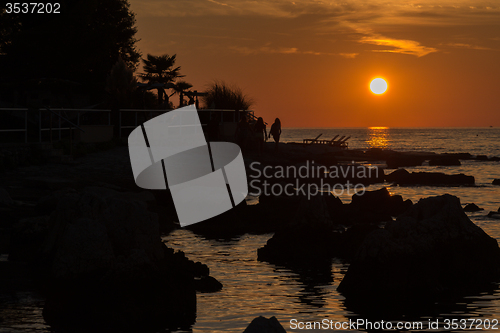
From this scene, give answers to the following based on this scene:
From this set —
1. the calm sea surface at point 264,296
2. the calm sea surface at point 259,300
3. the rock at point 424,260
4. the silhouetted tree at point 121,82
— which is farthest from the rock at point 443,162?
the rock at point 424,260

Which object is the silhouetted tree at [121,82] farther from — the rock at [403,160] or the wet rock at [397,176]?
the rock at [403,160]

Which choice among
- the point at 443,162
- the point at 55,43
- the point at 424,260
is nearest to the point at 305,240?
the point at 424,260

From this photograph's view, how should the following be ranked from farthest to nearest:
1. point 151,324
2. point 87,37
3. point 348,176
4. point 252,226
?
point 87,37, point 348,176, point 252,226, point 151,324

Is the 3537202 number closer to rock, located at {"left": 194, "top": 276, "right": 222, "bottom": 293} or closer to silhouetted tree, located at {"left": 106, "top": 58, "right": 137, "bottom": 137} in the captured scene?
silhouetted tree, located at {"left": 106, "top": 58, "right": 137, "bottom": 137}

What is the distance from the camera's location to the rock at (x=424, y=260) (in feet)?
30.3

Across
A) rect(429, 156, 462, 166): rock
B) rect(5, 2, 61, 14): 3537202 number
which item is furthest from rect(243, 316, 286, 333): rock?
rect(429, 156, 462, 166): rock

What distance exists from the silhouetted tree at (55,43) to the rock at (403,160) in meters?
21.7

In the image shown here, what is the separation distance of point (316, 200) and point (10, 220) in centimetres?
669

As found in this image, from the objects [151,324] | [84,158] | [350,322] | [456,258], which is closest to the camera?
[151,324]

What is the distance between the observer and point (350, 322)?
8.13 metres

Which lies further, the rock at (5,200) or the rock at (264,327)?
the rock at (5,200)

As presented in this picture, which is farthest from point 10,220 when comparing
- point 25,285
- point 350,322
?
point 350,322

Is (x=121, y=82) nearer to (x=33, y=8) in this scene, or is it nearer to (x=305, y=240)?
(x=33, y=8)

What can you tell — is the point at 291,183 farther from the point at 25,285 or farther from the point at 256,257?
the point at 25,285
